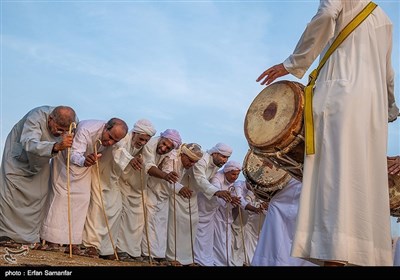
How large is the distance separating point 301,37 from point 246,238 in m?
7.22

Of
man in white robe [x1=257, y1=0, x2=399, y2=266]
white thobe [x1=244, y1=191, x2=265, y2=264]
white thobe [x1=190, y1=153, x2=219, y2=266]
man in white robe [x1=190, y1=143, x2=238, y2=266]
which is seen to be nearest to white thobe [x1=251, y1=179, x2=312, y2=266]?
man in white robe [x1=257, y1=0, x2=399, y2=266]

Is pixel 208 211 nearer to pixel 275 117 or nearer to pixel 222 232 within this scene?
pixel 222 232

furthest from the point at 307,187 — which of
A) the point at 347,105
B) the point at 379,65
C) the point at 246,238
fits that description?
the point at 246,238

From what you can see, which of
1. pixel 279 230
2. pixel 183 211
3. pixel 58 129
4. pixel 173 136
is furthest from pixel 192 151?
pixel 279 230

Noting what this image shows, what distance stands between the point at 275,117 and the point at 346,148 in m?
0.68

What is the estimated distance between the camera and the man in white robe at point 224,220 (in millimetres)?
10188

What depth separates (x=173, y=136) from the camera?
8562 mm

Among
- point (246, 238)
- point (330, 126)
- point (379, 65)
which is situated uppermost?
point (379, 65)

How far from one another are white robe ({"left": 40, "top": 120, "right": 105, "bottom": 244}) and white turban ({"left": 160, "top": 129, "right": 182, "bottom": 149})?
1256mm

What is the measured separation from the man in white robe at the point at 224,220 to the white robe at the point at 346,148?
6.04 m

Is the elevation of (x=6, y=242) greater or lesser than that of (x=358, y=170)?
lesser

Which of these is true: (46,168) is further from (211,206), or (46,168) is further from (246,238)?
(246,238)
